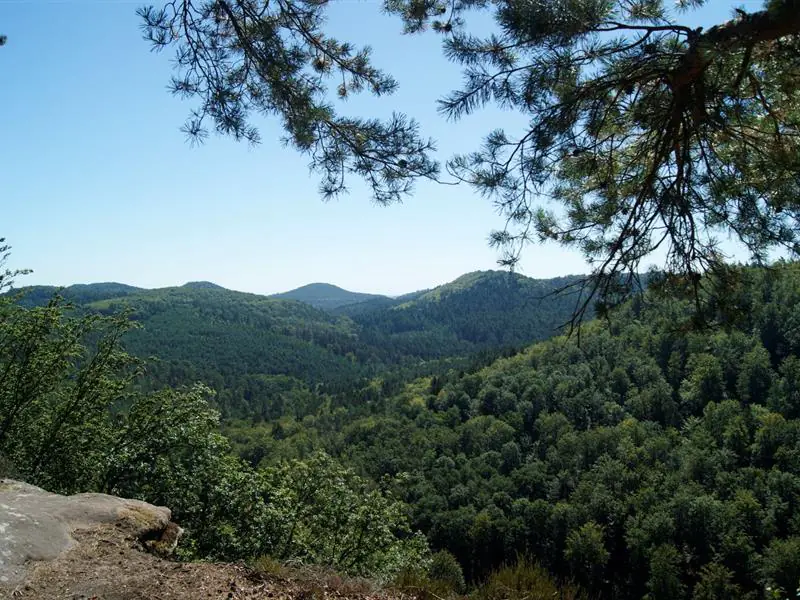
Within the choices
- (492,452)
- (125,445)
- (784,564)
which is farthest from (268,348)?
(125,445)

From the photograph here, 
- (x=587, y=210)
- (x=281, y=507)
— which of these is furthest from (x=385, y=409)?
(x=587, y=210)

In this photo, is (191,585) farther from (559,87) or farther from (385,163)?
(559,87)

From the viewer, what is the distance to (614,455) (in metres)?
57.8

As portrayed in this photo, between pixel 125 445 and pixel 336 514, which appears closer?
pixel 125 445

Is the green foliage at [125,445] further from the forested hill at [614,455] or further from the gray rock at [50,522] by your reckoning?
the forested hill at [614,455]

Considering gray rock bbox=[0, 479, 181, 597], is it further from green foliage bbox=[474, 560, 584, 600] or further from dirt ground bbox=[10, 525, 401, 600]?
green foliage bbox=[474, 560, 584, 600]

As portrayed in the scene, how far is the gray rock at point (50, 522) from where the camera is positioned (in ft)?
10.5

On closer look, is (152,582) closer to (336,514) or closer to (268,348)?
(336,514)

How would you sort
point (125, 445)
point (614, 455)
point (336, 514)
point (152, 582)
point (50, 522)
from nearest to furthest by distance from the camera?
point (152, 582) → point (50, 522) → point (125, 445) → point (336, 514) → point (614, 455)

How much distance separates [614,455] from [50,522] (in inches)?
2462

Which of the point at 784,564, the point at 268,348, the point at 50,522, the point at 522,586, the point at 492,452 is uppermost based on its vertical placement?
the point at 50,522

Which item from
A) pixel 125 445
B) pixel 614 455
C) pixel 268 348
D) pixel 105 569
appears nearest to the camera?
pixel 105 569

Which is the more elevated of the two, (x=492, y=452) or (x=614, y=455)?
(x=614, y=455)

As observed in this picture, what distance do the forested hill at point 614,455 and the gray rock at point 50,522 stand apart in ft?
80.7
